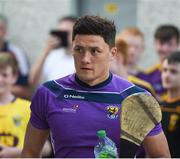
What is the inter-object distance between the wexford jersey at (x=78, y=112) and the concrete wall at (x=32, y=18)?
5.05 meters

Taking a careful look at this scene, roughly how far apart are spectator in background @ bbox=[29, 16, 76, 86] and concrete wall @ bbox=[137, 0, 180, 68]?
4.30 feet

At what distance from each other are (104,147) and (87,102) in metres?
0.32

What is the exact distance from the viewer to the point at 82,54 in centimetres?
367

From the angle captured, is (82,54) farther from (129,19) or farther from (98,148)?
(129,19)

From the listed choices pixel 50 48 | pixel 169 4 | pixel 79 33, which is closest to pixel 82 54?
pixel 79 33

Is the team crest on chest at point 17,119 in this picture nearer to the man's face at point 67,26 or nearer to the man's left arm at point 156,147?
the man's face at point 67,26

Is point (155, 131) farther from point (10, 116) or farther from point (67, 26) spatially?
point (67, 26)

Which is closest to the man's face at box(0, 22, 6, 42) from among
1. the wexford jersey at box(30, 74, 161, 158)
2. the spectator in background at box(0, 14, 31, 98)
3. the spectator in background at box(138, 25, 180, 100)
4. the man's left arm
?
the spectator in background at box(0, 14, 31, 98)

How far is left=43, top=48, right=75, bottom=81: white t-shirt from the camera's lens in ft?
23.9

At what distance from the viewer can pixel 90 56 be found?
12.0ft

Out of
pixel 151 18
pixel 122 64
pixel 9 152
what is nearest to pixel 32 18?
pixel 151 18

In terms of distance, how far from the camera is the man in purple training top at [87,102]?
12.0 ft

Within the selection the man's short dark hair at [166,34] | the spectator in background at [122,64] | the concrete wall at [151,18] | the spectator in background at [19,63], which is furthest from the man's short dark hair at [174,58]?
the concrete wall at [151,18]

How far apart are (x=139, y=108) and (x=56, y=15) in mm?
5545
